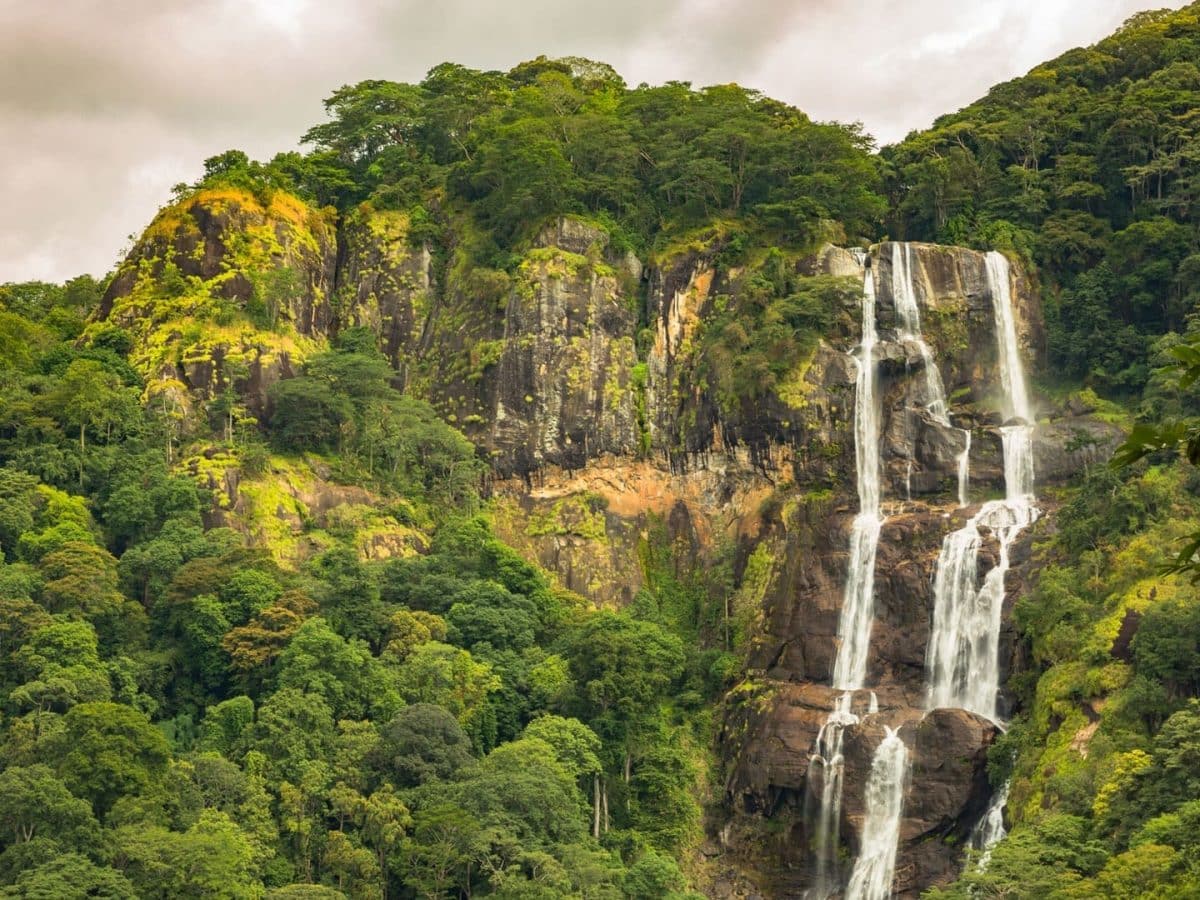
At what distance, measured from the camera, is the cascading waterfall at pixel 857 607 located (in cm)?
4753

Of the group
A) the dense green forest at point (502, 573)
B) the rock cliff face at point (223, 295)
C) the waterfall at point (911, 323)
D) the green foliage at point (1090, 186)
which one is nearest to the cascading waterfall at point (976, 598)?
the dense green forest at point (502, 573)

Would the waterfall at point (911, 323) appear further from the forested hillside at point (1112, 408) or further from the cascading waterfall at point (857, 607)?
the forested hillside at point (1112, 408)

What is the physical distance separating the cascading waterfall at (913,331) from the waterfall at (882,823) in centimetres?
1090

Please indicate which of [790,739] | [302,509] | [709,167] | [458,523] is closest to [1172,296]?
[709,167]

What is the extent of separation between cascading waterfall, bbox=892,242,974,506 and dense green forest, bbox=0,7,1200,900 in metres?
2.85

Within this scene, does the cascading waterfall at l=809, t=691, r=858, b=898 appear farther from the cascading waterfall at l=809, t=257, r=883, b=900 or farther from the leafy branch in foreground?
the leafy branch in foreground

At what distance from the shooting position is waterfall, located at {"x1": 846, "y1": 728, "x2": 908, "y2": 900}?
151 feet

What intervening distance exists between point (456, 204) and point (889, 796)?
101 feet

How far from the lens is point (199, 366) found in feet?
190

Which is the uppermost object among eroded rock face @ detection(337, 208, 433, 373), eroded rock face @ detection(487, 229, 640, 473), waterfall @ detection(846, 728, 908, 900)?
eroded rock face @ detection(337, 208, 433, 373)

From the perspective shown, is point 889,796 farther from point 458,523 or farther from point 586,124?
point 586,124

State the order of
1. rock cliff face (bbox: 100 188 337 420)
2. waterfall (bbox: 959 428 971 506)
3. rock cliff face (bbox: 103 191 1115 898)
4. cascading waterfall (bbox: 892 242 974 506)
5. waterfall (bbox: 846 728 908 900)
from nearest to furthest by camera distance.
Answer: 1. waterfall (bbox: 846 728 908 900)
2. rock cliff face (bbox: 103 191 1115 898)
3. waterfall (bbox: 959 428 971 506)
4. cascading waterfall (bbox: 892 242 974 506)
5. rock cliff face (bbox: 100 188 337 420)

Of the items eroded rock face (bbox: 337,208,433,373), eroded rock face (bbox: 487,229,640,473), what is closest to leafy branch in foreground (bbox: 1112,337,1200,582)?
eroded rock face (bbox: 487,229,640,473)

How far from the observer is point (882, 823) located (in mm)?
46906
